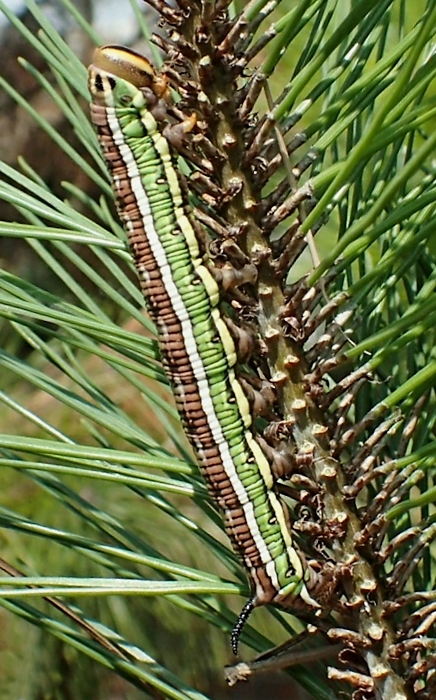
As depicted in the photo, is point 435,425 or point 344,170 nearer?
point 344,170

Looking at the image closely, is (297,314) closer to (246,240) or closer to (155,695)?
(246,240)

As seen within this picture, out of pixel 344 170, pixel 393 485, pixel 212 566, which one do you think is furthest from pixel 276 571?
pixel 212 566

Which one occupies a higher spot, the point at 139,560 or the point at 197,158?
the point at 197,158

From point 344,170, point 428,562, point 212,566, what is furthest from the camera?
point 212,566

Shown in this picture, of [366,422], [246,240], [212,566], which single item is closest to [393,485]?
[366,422]

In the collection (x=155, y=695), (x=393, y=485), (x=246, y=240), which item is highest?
(x=246, y=240)

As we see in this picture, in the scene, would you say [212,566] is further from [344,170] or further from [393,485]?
[344,170]

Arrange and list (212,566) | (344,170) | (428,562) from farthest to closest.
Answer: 1. (212,566)
2. (428,562)
3. (344,170)
